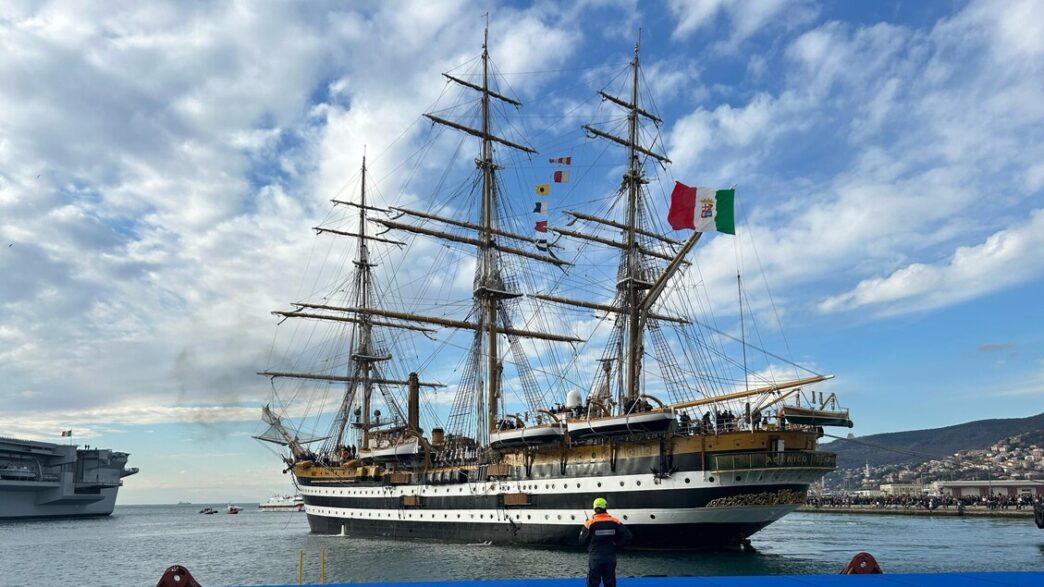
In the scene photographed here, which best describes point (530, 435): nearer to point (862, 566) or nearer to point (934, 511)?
point (862, 566)

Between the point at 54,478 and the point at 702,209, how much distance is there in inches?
3839

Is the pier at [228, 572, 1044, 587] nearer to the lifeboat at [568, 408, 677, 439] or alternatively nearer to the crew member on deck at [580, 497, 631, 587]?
the crew member on deck at [580, 497, 631, 587]

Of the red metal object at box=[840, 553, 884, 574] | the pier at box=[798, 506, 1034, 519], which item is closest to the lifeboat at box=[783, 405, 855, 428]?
the red metal object at box=[840, 553, 884, 574]

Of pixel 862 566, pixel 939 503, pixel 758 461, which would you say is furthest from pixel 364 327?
pixel 939 503

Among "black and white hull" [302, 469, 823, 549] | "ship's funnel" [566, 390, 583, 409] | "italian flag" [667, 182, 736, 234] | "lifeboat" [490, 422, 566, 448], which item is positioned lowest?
"black and white hull" [302, 469, 823, 549]

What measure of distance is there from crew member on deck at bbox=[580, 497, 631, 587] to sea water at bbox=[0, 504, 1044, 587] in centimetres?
1582

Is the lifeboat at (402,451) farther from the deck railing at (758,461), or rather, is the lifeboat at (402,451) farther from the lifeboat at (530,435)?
the deck railing at (758,461)

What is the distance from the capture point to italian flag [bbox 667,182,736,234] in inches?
1344

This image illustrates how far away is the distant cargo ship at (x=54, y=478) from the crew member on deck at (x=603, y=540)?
98.9m

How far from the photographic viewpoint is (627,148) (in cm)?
5156

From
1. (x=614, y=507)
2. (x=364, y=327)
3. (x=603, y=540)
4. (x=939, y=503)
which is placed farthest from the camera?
(x=939, y=503)

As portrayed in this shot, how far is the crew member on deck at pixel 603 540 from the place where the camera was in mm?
11023

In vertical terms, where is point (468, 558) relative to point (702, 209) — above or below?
below

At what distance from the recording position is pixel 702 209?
3444 cm
